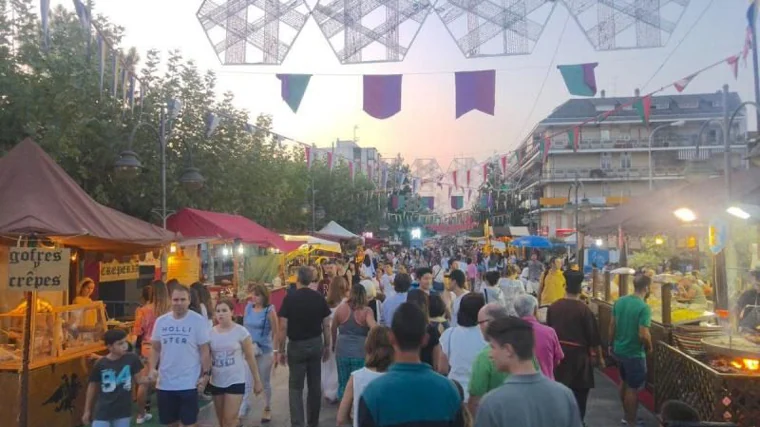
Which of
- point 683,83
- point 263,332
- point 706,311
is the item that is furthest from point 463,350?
point 683,83

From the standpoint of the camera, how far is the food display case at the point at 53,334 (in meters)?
7.06

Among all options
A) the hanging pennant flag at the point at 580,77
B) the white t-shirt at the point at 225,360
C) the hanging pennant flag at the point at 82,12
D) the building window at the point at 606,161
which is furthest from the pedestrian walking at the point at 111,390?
the building window at the point at 606,161

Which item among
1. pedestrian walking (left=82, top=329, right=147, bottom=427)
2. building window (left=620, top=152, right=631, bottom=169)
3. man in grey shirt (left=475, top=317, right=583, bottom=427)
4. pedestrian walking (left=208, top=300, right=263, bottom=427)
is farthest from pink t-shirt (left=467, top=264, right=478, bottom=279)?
building window (left=620, top=152, right=631, bottom=169)

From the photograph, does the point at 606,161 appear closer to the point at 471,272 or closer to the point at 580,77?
the point at 471,272

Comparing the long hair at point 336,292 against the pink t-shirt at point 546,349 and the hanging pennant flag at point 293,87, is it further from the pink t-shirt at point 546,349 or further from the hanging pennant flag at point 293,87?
the hanging pennant flag at point 293,87

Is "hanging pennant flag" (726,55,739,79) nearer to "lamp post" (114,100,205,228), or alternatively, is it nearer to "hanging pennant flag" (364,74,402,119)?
"hanging pennant flag" (364,74,402,119)

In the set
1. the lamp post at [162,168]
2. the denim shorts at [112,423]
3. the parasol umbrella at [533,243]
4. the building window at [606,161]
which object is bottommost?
the denim shorts at [112,423]

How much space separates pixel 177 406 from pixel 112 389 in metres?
0.66

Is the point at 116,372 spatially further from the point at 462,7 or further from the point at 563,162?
the point at 563,162

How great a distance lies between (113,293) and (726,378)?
14551 mm

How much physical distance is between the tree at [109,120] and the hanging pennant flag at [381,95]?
3.99 metres

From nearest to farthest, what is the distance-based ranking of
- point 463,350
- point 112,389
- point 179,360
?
point 463,350
point 112,389
point 179,360

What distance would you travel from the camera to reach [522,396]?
2785mm

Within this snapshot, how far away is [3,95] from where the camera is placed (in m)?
11.4
